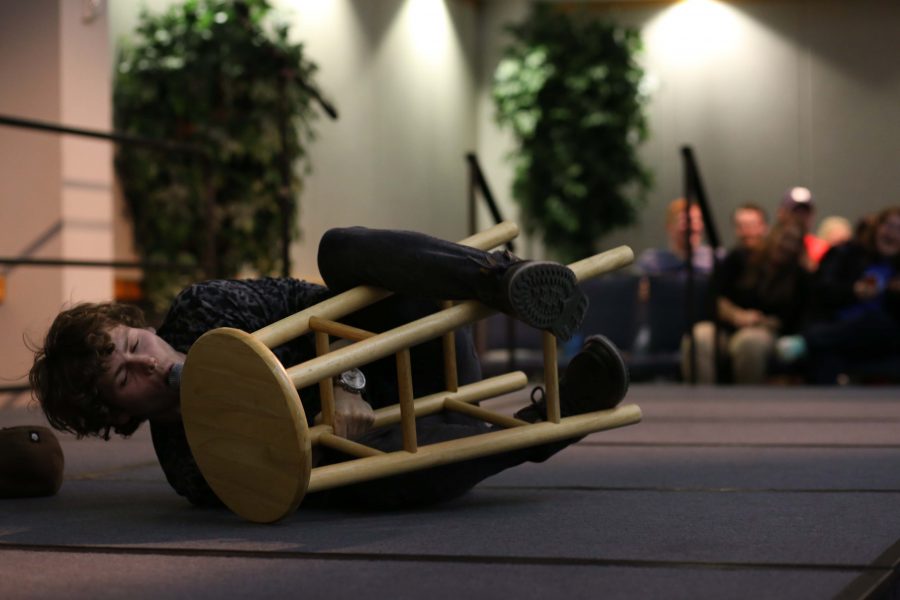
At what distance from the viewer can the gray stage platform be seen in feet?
3.79

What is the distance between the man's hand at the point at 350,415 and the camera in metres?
1.59

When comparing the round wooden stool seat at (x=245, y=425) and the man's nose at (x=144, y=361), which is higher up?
the man's nose at (x=144, y=361)

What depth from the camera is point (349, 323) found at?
185 centimetres

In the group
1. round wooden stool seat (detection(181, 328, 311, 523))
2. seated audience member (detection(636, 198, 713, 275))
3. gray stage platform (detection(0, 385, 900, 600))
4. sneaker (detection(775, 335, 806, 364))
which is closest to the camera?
gray stage platform (detection(0, 385, 900, 600))

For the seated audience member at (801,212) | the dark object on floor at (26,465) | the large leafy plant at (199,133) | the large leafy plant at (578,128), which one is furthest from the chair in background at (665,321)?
the dark object on floor at (26,465)

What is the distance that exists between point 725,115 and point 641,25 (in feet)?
2.43

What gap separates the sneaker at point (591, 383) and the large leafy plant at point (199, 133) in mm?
2946

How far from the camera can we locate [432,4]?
7715 mm

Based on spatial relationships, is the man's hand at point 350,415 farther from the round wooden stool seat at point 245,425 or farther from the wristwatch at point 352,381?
the round wooden stool seat at point 245,425

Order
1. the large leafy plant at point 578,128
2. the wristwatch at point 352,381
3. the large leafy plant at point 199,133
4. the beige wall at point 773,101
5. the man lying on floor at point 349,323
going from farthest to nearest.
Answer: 1. the beige wall at point 773,101
2. the large leafy plant at point 578,128
3. the large leafy plant at point 199,133
4. the wristwatch at point 352,381
5. the man lying on floor at point 349,323

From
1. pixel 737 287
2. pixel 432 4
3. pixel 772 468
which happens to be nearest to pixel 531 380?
pixel 737 287

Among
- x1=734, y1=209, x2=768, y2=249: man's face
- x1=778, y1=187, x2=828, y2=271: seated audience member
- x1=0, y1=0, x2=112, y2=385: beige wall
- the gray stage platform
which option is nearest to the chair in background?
x1=734, y1=209, x2=768, y2=249: man's face

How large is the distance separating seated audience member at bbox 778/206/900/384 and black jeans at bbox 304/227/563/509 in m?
3.37

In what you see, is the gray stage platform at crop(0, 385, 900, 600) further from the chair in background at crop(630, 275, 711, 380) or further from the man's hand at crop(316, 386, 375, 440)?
the chair in background at crop(630, 275, 711, 380)
